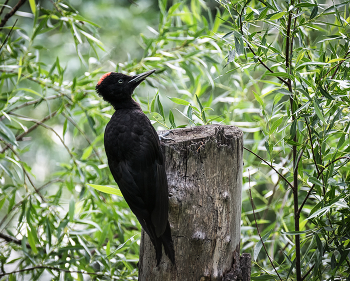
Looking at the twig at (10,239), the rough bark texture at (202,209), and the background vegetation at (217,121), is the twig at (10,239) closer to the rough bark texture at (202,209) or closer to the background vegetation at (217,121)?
the background vegetation at (217,121)

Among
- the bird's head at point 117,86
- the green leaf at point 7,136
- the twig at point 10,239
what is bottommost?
the twig at point 10,239

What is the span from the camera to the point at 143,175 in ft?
5.24

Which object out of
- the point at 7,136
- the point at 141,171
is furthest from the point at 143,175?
the point at 7,136

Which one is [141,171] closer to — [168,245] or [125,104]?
[168,245]

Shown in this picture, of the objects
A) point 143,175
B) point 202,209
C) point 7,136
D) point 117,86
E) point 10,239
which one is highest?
point 117,86

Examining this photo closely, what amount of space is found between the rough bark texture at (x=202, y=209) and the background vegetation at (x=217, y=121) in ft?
0.63

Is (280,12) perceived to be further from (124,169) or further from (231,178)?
(124,169)

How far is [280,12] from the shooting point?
135 cm

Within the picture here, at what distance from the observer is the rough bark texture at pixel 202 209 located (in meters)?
1.39

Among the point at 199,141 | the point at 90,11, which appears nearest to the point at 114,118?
the point at 199,141

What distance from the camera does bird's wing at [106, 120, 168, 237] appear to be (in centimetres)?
146

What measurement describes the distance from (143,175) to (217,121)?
1.13 meters

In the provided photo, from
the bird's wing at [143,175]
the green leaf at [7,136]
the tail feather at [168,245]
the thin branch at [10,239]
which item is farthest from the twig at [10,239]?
the tail feather at [168,245]

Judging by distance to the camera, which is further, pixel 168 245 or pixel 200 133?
pixel 200 133
